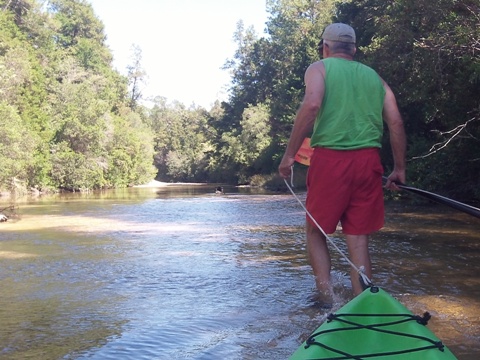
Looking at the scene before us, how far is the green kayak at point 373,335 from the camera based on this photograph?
2320mm

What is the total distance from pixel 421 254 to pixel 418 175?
33.3ft

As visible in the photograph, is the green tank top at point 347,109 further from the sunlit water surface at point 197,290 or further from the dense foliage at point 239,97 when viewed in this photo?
the dense foliage at point 239,97

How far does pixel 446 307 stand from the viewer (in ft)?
15.8

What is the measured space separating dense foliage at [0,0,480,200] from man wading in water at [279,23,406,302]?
8221 mm

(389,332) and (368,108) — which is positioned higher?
(368,108)

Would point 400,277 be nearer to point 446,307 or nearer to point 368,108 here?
point 446,307

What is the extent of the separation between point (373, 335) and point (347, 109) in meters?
1.85

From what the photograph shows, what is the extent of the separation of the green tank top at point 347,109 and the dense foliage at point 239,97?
27.0 ft

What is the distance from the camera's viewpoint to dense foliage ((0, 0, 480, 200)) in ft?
45.4

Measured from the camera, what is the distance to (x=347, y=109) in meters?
3.95

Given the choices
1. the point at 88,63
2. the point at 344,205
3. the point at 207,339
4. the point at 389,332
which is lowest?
the point at 207,339

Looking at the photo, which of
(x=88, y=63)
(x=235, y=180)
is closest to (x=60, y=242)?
(x=235, y=180)

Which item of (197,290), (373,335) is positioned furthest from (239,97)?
(373,335)

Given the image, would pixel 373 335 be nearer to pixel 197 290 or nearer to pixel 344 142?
pixel 344 142
